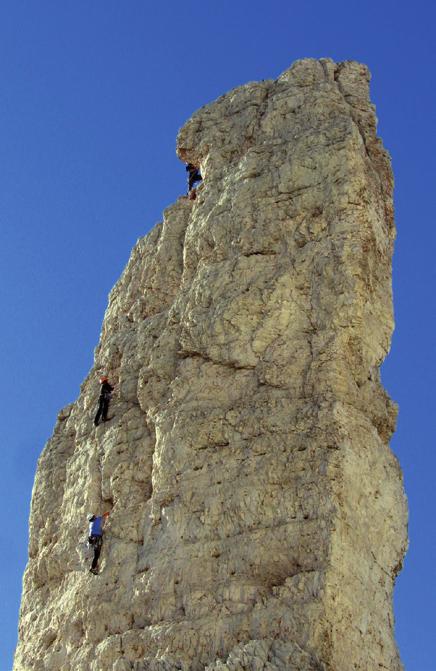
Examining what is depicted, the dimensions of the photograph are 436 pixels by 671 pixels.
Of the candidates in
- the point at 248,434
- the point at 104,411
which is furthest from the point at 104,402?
the point at 248,434

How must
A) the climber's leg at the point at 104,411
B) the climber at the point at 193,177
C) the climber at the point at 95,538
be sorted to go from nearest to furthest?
the climber at the point at 95,538, the climber's leg at the point at 104,411, the climber at the point at 193,177

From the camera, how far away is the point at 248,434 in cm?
1778

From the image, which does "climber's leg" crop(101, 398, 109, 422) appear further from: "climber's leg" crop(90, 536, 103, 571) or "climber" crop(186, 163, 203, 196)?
"climber" crop(186, 163, 203, 196)

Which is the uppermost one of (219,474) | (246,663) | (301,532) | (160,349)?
(160,349)

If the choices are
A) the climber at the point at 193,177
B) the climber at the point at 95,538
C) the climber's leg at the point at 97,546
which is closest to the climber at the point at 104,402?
the climber at the point at 95,538

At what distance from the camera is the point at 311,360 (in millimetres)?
17969

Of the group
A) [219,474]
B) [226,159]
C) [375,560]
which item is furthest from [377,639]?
[226,159]

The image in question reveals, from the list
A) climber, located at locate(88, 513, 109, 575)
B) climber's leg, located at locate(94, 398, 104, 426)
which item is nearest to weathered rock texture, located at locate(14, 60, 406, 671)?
climber, located at locate(88, 513, 109, 575)

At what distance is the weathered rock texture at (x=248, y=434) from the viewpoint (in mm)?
16422

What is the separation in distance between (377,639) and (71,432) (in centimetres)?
741

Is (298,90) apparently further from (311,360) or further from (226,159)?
(311,360)

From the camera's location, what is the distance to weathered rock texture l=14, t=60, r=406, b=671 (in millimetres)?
16422

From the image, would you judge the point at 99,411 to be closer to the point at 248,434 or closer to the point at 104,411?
the point at 104,411

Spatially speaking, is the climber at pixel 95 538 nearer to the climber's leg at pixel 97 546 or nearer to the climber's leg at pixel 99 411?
the climber's leg at pixel 97 546
